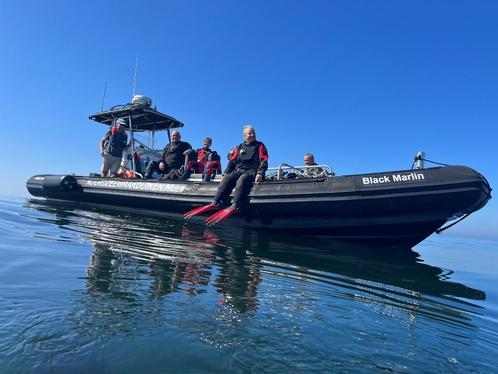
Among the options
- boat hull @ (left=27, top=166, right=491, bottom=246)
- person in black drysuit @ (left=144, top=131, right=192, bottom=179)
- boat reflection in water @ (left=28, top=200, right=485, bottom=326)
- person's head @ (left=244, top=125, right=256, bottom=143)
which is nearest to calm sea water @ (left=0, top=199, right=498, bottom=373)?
boat reflection in water @ (left=28, top=200, right=485, bottom=326)

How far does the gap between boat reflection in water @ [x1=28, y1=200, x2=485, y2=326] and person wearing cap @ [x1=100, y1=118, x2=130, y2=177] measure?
6.11 metres

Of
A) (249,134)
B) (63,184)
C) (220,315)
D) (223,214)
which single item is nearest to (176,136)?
(249,134)

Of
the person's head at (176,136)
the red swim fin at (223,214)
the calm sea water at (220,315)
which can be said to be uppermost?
the person's head at (176,136)

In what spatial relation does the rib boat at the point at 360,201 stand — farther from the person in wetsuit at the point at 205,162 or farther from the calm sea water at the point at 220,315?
the calm sea water at the point at 220,315

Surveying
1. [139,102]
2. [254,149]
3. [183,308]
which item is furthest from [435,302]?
[139,102]

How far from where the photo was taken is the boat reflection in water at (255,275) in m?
2.73

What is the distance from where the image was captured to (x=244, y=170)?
769 cm

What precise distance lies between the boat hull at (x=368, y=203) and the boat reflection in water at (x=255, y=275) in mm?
853

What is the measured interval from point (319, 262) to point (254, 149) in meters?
3.58

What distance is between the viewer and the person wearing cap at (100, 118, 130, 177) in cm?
1164

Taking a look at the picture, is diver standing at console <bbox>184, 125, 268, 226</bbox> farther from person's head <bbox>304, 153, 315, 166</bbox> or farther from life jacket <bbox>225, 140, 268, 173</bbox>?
person's head <bbox>304, 153, 315, 166</bbox>

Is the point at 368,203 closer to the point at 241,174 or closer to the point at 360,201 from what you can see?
the point at 360,201

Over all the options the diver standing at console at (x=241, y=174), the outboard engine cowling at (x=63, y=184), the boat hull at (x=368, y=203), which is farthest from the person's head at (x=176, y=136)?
the outboard engine cowling at (x=63, y=184)

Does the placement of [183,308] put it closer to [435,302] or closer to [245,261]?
[245,261]
